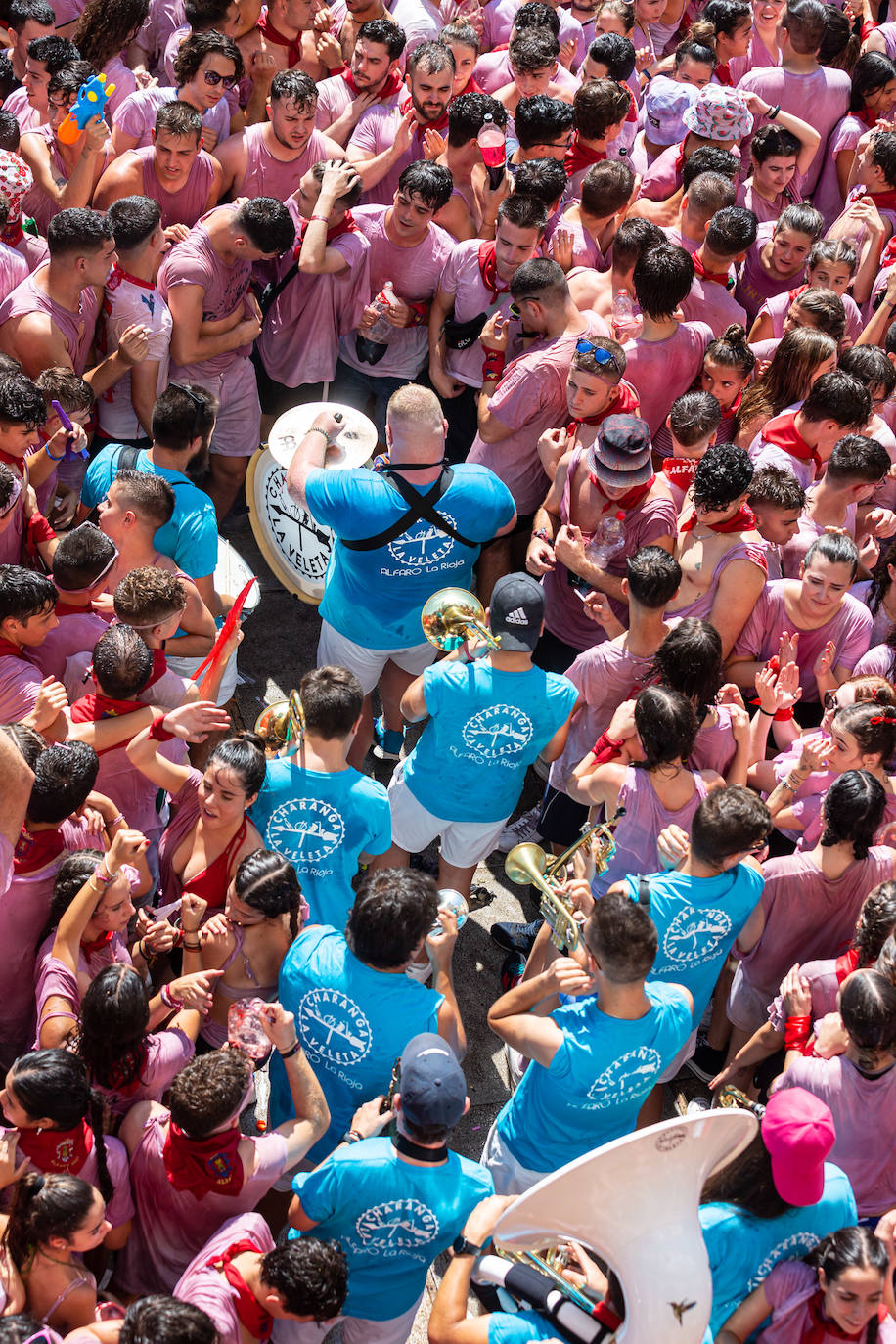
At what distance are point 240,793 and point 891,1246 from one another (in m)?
2.35

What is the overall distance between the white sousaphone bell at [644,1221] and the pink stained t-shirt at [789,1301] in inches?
15.0

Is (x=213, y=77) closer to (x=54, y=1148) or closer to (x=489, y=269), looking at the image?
(x=489, y=269)

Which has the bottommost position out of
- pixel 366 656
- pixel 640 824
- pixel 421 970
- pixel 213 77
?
pixel 421 970

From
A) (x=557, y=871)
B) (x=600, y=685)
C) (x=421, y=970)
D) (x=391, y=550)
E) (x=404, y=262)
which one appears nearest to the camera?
(x=557, y=871)

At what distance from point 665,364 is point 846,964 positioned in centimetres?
316

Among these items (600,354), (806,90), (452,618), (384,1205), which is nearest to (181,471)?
(452,618)

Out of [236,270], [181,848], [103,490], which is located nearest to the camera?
[181,848]

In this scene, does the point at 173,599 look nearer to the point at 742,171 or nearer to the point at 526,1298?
the point at 526,1298

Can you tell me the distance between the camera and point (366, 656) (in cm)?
586

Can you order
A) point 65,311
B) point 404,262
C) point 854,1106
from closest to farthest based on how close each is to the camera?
point 854,1106 → point 65,311 → point 404,262

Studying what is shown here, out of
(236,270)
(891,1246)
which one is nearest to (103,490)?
(236,270)

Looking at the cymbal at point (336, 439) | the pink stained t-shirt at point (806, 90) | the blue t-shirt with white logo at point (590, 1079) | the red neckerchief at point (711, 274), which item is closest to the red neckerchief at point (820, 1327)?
the blue t-shirt with white logo at point (590, 1079)

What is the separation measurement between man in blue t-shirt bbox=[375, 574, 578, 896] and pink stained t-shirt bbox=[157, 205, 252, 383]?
7.62ft

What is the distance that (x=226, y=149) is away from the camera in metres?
6.85
